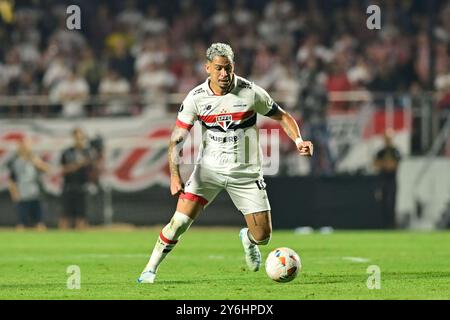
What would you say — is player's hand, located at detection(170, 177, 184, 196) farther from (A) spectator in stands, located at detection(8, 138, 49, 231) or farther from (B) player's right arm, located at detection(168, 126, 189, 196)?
(A) spectator in stands, located at detection(8, 138, 49, 231)

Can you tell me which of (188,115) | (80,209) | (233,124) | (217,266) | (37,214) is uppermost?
(188,115)

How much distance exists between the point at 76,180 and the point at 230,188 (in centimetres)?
1295

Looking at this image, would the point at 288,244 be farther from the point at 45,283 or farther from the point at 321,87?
the point at 45,283

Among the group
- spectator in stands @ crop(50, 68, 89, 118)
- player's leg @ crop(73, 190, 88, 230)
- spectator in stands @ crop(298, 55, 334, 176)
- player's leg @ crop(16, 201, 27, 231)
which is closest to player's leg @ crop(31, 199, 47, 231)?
player's leg @ crop(16, 201, 27, 231)

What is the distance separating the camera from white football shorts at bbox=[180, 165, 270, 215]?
11.9m

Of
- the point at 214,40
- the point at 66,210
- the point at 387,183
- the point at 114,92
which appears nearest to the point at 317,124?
the point at 387,183

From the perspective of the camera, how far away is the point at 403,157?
23547 millimetres

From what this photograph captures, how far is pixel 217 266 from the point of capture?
1426cm

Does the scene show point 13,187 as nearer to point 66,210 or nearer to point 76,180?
point 66,210

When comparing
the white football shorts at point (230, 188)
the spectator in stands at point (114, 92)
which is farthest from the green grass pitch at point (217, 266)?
the spectator in stands at point (114, 92)

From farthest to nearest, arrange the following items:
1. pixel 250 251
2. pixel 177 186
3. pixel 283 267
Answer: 1. pixel 250 251
2. pixel 283 267
3. pixel 177 186

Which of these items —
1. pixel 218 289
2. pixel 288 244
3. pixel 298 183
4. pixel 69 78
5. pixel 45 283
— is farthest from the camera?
pixel 69 78

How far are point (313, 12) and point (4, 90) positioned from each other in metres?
7.62
